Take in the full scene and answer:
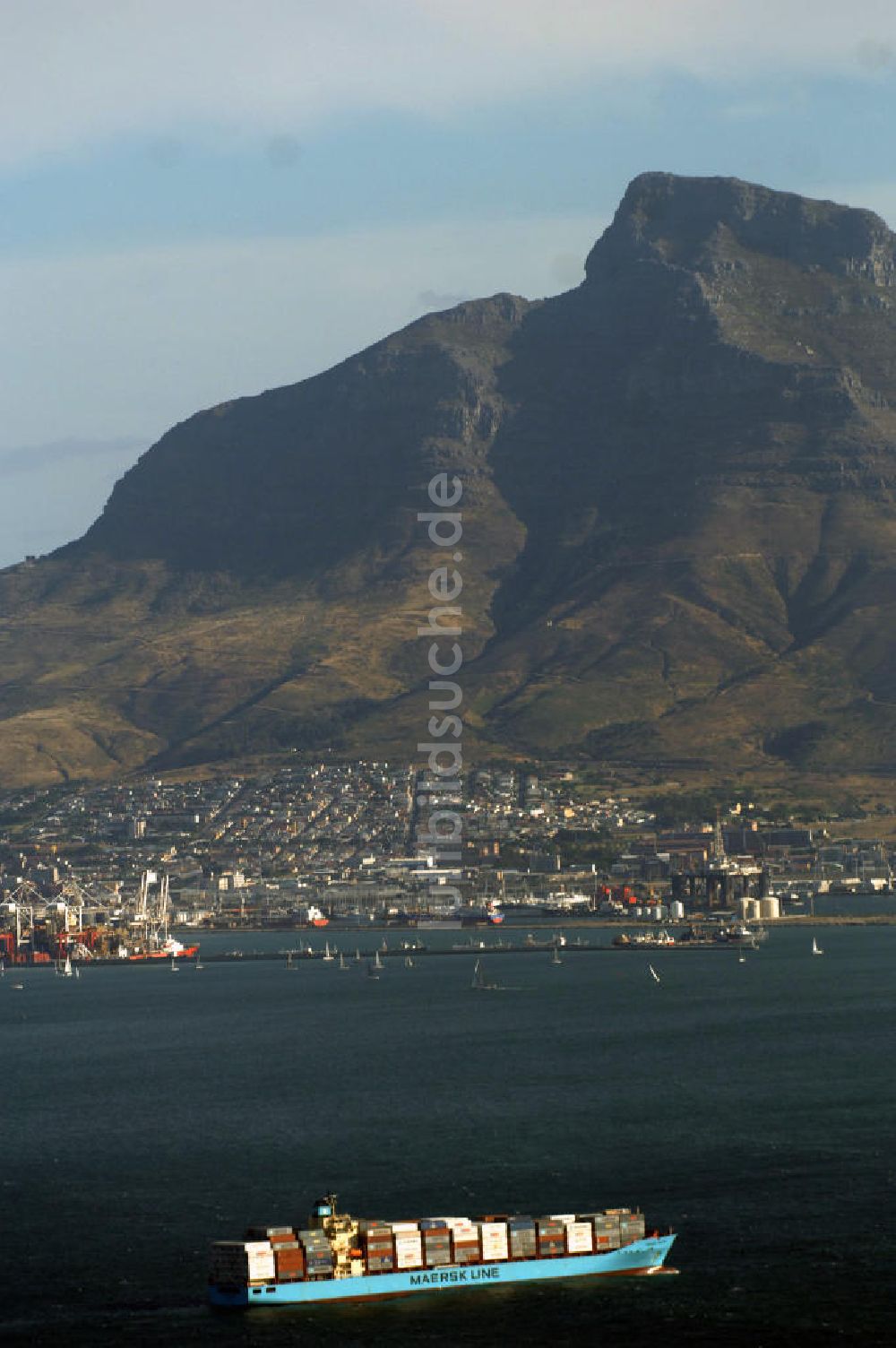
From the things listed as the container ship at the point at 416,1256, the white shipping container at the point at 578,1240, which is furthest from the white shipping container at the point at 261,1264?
the white shipping container at the point at 578,1240


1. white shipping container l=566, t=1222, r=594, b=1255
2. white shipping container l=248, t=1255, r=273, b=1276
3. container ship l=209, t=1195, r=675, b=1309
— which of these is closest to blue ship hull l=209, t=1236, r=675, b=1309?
container ship l=209, t=1195, r=675, b=1309

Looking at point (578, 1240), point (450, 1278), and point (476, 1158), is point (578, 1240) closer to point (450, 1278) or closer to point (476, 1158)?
point (450, 1278)

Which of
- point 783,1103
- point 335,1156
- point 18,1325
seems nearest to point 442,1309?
point 18,1325

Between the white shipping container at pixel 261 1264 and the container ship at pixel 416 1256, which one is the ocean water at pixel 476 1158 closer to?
the container ship at pixel 416 1256

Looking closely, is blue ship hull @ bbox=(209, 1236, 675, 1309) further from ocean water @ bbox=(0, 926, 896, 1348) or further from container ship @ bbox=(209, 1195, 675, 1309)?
ocean water @ bbox=(0, 926, 896, 1348)

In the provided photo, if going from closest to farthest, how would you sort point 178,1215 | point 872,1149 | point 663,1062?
point 178,1215 < point 872,1149 < point 663,1062

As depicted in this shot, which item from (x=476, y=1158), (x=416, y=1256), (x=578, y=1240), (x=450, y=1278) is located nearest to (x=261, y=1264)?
(x=416, y=1256)

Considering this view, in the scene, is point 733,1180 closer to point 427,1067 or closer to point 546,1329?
point 546,1329
